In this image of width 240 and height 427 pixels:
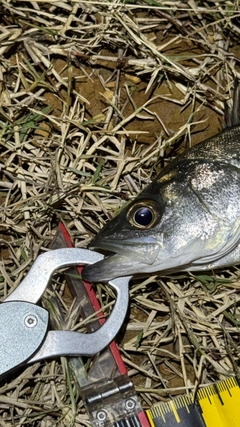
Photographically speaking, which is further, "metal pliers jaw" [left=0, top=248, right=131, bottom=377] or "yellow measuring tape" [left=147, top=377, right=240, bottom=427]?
"yellow measuring tape" [left=147, top=377, right=240, bottom=427]

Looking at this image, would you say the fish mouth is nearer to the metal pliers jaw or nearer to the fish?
the fish

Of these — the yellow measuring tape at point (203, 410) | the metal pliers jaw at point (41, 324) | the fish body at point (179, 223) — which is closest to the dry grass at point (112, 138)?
the yellow measuring tape at point (203, 410)

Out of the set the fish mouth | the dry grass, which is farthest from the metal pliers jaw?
the dry grass

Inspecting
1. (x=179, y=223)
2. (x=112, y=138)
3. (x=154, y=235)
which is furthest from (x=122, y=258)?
A: (x=112, y=138)

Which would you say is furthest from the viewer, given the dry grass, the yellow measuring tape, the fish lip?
the dry grass

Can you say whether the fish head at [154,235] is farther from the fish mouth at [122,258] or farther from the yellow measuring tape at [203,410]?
the yellow measuring tape at [203,410]

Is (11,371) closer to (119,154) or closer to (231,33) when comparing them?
(119,154)

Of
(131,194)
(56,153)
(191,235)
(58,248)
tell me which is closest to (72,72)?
(56,153)
